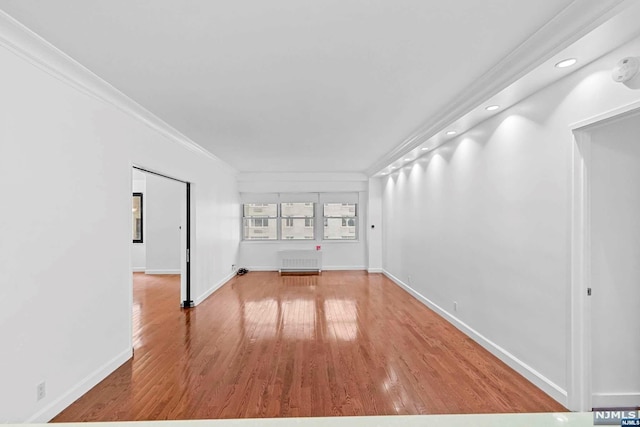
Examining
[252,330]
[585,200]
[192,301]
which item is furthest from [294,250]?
[585,200]

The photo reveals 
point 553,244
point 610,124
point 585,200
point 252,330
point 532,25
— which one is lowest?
point 252,330

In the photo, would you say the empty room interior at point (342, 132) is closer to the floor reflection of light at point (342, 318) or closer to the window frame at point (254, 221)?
the floor reflection of light at point (342, 318)

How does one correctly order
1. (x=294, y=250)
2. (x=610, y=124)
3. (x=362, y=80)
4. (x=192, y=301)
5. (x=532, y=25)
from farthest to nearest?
(x=294, y=250)
(x=192, y=301)
(x=362, y=80)
(x=610, y=124)
(x=532, y=25)

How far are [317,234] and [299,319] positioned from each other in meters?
4.56

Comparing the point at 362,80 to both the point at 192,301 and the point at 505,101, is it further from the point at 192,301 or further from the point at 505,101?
the point at 192,301

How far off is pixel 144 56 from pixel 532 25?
106 inches

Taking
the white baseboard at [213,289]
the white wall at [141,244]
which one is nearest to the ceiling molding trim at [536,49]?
the white baseboard at [213,289]

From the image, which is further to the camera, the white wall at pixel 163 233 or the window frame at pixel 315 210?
the window frame at pixel 315 210

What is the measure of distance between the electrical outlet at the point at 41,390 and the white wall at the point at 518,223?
380 cm

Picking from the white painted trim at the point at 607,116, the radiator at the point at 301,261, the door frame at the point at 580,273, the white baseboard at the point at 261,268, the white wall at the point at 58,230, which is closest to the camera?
the white painted trim at the point at 607,116

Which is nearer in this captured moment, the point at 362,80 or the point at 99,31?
the point at 99,31

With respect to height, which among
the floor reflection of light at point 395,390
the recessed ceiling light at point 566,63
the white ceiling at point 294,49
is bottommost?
the floor reflection of light at point 395,390

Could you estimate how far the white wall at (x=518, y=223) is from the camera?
8.16 ft

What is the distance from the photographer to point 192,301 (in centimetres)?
539
